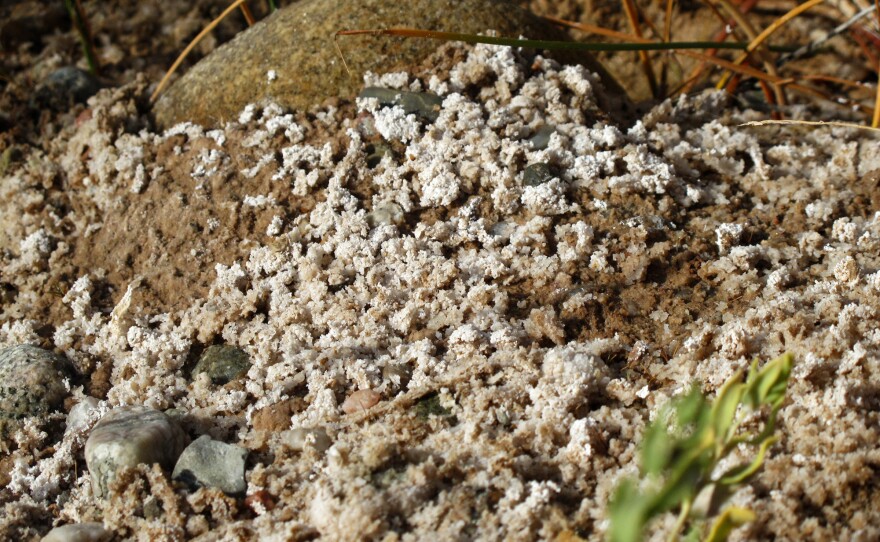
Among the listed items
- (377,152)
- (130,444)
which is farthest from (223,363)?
(377,152)

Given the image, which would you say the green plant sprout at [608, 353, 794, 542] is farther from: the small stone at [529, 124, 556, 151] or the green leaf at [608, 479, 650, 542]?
the small stone at [529, 124, 556, 151]

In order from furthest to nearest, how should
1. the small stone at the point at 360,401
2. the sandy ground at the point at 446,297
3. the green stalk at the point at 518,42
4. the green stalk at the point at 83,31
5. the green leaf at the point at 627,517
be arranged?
the green stalk at the point at 83,31 < the green stalk at the point at 518,42 < the small stone at the point at 360,401 < the sandy ground at the point at 446,297 < the green leaf at the point at 627,517

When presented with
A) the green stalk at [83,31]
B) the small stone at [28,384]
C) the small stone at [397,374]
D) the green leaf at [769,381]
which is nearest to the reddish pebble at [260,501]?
the small stone at [397,374]

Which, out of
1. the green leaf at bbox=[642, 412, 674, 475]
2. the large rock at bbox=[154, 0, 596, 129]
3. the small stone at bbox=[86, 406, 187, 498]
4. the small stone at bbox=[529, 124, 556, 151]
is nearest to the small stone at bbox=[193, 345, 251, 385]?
the small stone at bbox=[86, 406, 187, 498]

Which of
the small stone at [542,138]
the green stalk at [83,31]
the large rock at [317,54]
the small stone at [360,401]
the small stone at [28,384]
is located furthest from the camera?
the green stalk at [83,31]

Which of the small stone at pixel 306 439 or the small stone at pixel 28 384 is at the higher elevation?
the small stone at pixel 28 384

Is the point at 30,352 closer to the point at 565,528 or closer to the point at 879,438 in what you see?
the point at 565,528

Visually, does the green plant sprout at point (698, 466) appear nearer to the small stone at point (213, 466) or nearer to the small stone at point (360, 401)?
the small stone at point (360, 401)

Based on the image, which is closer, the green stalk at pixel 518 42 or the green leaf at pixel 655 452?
the green leaf at pixel 655 452
